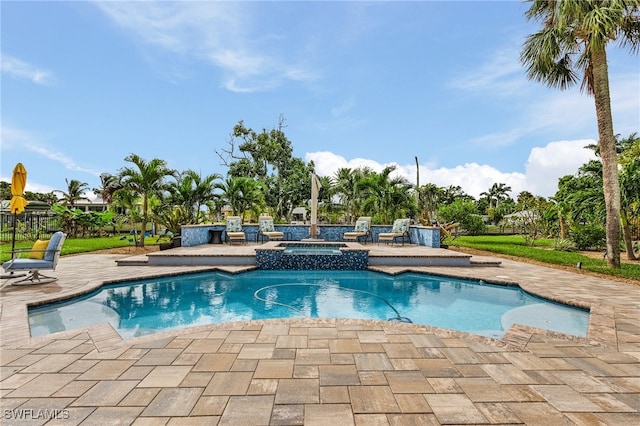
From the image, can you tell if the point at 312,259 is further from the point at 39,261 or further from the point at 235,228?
the point at 39,261

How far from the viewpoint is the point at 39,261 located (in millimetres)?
6645

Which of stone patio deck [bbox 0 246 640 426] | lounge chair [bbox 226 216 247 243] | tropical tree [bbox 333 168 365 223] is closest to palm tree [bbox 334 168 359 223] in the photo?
tropical tree [bbox 333 168 365 223]

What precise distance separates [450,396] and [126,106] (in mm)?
18328

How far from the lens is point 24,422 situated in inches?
84.0

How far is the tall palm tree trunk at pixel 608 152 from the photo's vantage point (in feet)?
29.5

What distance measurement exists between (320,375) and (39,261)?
7.18m

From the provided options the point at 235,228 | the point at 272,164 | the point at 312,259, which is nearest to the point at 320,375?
the point at 312,259

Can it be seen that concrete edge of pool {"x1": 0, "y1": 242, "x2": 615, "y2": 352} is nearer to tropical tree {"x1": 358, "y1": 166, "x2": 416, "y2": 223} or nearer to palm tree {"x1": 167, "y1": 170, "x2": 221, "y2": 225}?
palm tree {"x1": 167, "y1": 170, "x2": 221, "y2": 225}

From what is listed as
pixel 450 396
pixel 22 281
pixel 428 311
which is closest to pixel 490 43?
pixel 428 311

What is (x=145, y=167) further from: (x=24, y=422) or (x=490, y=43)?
(x=490, y=43)

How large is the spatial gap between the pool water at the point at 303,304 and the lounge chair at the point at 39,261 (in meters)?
1.20

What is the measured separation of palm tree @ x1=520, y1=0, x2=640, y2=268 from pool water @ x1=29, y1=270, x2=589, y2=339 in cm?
510

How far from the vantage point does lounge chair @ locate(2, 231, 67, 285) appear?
257 inches

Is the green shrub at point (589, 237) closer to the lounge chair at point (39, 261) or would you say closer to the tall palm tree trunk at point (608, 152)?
the tall palm tree trunk at point (608, 152)
